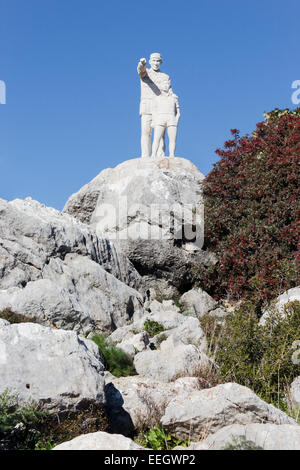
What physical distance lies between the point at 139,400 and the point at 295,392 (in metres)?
2.49

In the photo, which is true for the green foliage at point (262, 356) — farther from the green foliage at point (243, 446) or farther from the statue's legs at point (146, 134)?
the statue's legs at point (146, 134)

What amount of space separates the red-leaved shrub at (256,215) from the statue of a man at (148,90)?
11.5 feet

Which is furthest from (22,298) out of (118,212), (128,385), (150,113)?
(150,113)

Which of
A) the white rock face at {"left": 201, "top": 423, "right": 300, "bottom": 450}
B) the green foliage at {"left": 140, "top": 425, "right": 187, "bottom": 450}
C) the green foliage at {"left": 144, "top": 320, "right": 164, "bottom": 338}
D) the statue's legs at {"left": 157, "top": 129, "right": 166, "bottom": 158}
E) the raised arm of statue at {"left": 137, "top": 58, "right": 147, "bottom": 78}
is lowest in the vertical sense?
the green foliage at {"left": 140, "top": 425, "right": 187, "bottom": 450}

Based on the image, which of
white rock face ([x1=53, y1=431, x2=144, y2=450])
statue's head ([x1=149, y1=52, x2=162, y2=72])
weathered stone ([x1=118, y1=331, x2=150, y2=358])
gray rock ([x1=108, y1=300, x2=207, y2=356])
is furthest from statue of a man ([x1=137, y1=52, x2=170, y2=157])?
white rock face ([x1=53, y1=431, x2=144, y2=450])

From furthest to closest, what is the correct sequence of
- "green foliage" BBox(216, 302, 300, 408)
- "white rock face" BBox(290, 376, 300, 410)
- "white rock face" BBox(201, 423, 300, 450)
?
"green foliage" BBox(216, 302, 300, 408) → "white rock face" BBox(290, 376, 300, 410) → "white rock face" BBox(201, 423, 300, 450)

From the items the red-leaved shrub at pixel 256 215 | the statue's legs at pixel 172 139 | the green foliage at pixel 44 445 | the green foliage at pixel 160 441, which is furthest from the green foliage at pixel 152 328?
the statue's legs at pixel 172 139


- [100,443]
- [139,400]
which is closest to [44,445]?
[100,443]

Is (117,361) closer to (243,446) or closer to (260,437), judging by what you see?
(260,437)

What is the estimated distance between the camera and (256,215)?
15.1 metres

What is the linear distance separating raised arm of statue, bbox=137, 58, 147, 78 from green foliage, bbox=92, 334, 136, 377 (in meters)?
13.2

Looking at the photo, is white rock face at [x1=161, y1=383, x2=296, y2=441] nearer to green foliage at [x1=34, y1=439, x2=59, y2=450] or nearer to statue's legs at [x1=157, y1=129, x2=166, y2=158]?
green foliage at [x1=34, y1=439, x2=59, y2=450]

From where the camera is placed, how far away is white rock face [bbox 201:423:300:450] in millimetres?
4766

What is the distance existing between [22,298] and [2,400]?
176 inches
